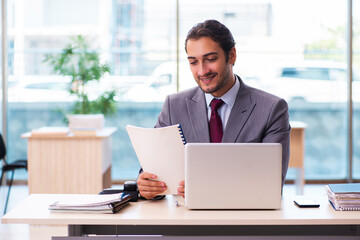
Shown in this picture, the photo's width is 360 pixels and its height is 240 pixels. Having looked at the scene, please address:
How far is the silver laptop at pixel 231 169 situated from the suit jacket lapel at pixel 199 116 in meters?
0.65

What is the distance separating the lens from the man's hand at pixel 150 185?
80.5 inches

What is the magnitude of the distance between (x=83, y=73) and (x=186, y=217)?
11.7 ft

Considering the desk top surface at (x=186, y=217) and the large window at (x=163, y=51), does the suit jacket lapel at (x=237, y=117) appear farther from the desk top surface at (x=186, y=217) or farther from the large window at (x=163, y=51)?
the large window at (x=163, y=51)

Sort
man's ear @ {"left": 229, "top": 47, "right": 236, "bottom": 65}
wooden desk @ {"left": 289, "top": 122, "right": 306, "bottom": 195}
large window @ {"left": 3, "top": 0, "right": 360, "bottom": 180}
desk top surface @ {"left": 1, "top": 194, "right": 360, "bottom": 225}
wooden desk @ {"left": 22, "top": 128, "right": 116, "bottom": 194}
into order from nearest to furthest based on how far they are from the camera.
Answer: desk top surface @ {"left": 1, "top": 194, "right": 360, "bottom": 225} → man's ear @ {"left": 229, "top": 47, "right": 236, "bottom": 65} → wooden desk @ {"left": 22, "top": 128, "right": 116, "bottom": 194} → wooden desk @ {"left": 289, "top": 122, "right": 306, "bottom": 195} → large window @ {"left": 3, "top": 0, "right": 360, "bottom": 180}

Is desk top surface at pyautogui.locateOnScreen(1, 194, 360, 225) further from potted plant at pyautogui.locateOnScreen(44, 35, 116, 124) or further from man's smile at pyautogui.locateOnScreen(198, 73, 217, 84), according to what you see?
potted plant at pyautogui.locateOnScreen(44, 35, 116, 124)

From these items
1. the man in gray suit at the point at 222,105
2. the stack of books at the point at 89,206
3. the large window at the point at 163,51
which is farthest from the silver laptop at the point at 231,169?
the large window at the point at 163,51

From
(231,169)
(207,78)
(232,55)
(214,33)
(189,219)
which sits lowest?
(189,219)

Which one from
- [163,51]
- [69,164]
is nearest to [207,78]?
[69,164]

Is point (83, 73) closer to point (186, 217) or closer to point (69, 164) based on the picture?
point (69, 164)

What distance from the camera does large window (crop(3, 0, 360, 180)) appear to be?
5.86 meters

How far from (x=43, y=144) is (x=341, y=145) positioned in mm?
3649

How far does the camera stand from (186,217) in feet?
6.08

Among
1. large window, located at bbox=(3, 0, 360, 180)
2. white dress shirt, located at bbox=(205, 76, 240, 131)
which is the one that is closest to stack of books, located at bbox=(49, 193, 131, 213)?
white dress shirt, located at bbox=(205, 76, 240, 131)

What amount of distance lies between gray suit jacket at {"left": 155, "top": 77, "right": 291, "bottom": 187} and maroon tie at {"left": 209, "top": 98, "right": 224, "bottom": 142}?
0.03 meters
